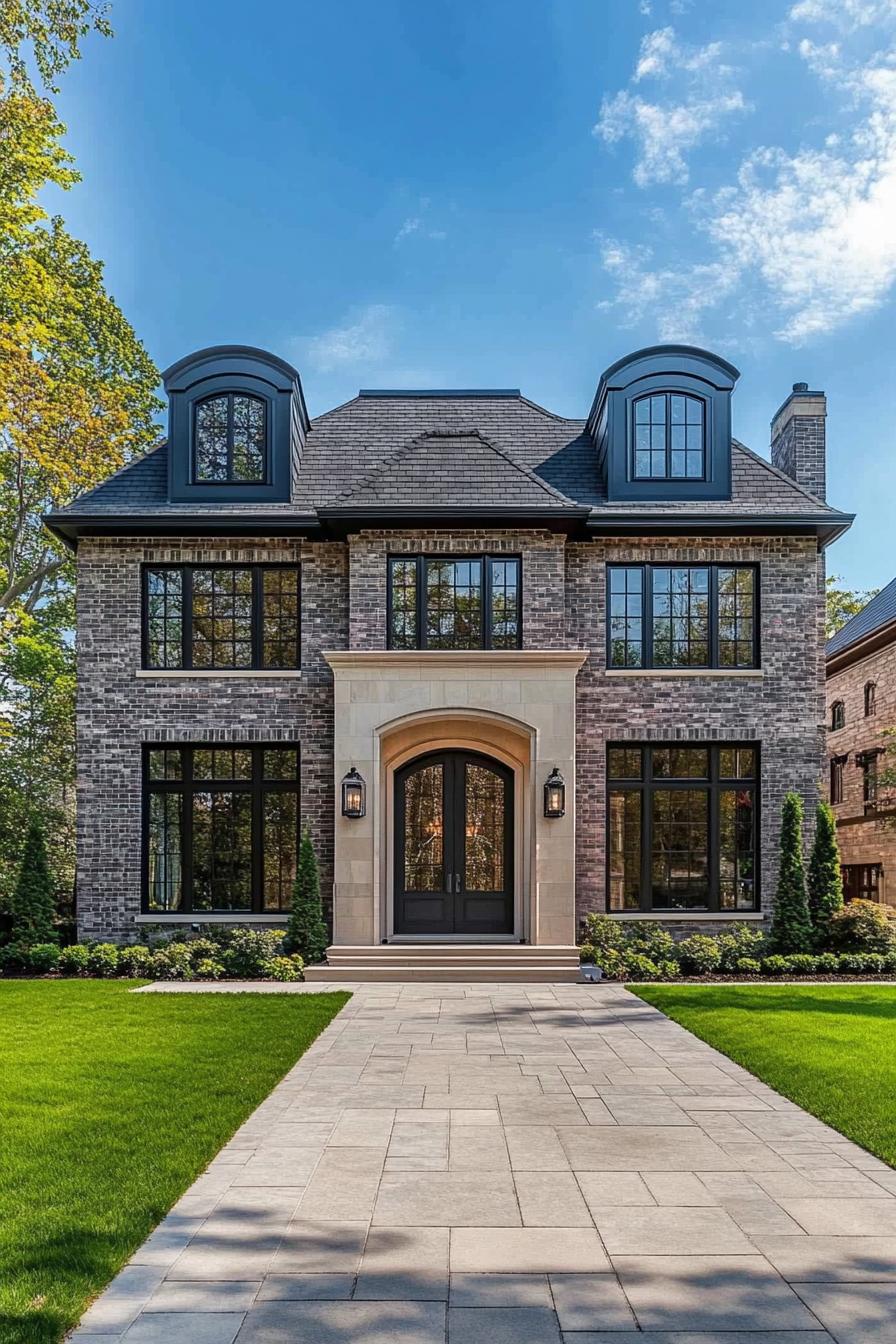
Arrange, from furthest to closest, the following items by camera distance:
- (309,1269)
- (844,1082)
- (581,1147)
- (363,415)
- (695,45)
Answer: (363,415) < (695,45) < (844,1082) < (581,1147) < (309,1269)

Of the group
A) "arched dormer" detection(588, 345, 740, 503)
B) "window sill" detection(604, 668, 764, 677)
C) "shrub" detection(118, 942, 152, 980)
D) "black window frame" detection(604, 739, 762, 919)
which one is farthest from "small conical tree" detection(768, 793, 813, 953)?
"shrub" detection(118, 942, 152, 980)

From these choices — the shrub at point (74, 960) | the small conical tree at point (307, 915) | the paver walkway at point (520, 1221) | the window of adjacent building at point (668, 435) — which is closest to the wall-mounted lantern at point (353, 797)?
the small conical tree at point (307, 915)

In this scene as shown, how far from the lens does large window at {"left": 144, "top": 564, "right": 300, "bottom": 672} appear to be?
14.2 meters

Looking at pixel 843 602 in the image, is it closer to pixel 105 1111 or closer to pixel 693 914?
pixel 693 914

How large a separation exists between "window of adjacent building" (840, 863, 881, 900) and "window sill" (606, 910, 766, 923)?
780cm

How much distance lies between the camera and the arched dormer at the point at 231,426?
14.4 m

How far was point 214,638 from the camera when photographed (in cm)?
1425

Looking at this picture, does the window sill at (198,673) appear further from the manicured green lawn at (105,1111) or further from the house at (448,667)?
the manicured green lawn at (105,1111)

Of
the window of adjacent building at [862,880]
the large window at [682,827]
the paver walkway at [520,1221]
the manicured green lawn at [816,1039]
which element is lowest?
the window of adjacent building at [862,880]

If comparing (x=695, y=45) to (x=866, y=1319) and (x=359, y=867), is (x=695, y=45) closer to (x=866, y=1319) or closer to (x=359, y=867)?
(x=359, y=867)

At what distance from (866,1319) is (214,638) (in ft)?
40.3

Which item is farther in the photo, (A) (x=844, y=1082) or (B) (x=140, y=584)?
(B) (x=140, y=584)

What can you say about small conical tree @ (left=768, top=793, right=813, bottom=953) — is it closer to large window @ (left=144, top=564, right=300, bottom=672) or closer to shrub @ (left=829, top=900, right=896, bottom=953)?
shrub @ (left=829, top=900, right=896, bottom=953)

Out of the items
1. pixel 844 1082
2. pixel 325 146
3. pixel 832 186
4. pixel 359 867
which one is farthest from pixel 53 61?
pixel 844 1082
